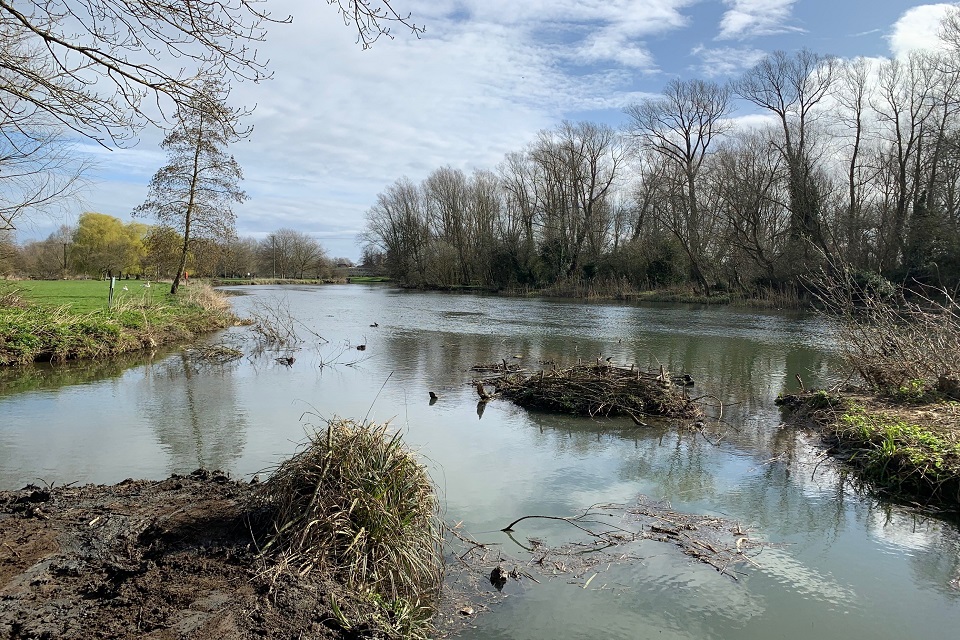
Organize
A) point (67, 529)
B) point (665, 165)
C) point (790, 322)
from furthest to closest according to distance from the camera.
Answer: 1. point (665, 165)
2. point (790, 322)
3. point (67, 529)

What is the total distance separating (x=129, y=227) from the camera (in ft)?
188

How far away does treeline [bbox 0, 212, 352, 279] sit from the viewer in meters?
27.7

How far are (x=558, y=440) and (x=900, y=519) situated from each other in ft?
12.0

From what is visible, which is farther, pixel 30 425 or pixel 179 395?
pixel 179 395

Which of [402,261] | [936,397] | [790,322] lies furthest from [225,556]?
[402,261]

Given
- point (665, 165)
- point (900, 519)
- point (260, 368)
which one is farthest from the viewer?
point (665, 165)

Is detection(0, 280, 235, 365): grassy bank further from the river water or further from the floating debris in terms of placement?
the floating debris

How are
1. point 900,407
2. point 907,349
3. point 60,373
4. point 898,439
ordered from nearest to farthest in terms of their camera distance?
point 898,439
point 900,407
point 907,349
point 60,373

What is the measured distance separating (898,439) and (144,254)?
156ft

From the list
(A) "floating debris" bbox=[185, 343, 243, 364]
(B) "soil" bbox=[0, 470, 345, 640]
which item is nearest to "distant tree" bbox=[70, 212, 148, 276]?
(A) "floating debris" bbox=[185, 343, 243, 364]

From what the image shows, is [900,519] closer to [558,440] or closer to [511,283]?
[558,440]

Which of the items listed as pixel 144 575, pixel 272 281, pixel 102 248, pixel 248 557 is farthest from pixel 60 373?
pixel 272 281

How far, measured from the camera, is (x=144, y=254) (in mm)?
43625

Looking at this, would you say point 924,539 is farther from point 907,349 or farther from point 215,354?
point 215,354
